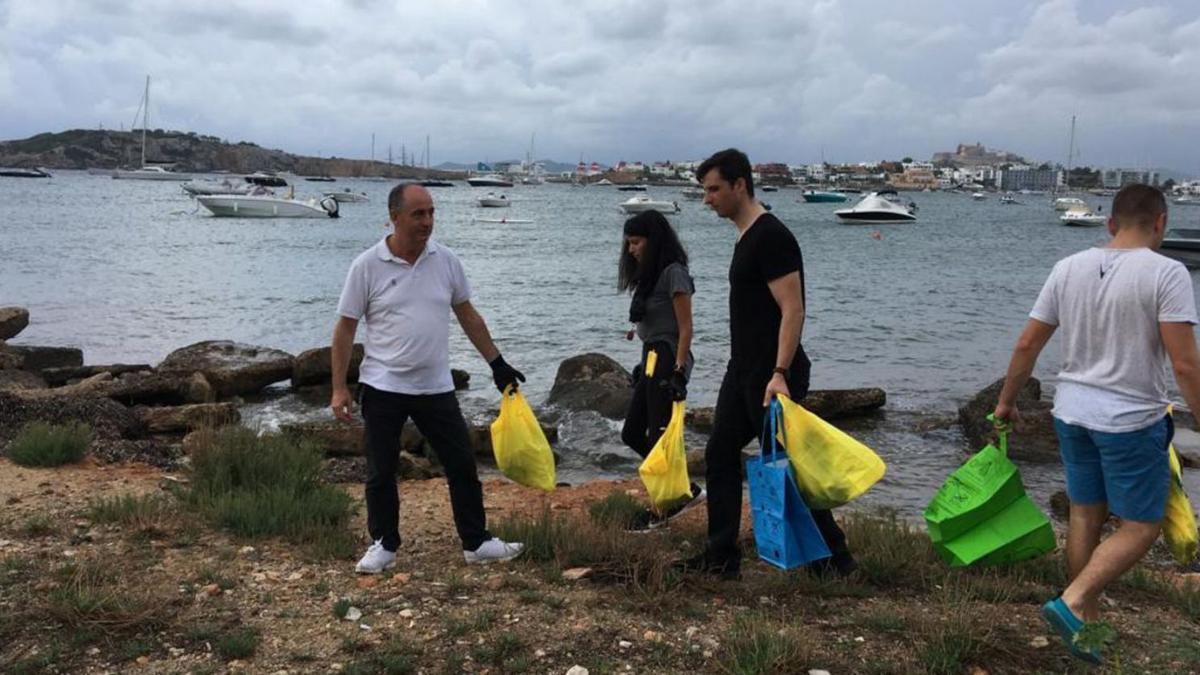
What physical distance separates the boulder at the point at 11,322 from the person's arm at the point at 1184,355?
1718 cm

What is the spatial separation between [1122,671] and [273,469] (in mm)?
4936

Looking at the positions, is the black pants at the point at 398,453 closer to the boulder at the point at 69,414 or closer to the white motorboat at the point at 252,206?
the boulder at the point at 69,414

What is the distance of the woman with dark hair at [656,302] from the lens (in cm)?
597

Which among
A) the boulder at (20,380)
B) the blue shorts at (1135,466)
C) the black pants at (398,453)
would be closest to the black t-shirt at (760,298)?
the blue shorts at (1135,466)

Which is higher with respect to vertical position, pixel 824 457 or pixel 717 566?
pixel 824 457

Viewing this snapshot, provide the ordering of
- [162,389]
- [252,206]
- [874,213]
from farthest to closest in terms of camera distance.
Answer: [874,213] < [252,206] < [162,389]

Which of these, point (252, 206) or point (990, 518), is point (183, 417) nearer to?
point (990, 518)

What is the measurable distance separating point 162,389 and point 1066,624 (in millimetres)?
10425

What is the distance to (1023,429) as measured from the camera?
10.6 m

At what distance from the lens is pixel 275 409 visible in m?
12.4

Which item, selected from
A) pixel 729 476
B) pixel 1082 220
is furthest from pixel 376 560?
pixel 1082 220

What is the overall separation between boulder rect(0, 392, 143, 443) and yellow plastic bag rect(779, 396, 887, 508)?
6.94 m

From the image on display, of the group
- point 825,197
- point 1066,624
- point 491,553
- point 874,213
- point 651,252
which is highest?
point 825,197

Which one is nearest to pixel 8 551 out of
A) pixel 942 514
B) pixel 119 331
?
pixel 942 514
